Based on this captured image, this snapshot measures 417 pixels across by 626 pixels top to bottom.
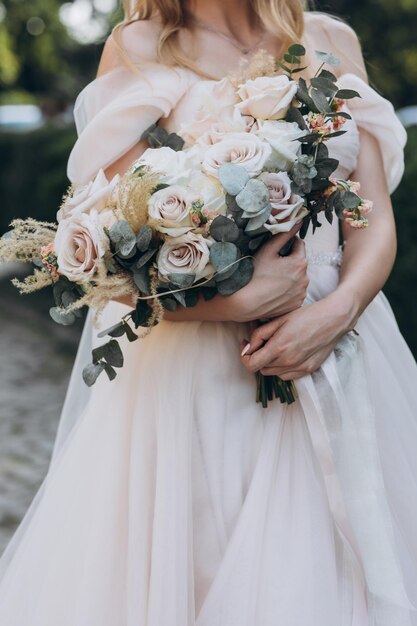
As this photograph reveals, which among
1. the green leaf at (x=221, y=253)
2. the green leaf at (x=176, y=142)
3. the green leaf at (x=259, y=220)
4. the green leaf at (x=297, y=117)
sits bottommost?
the green leaf at (x=221, y=253)

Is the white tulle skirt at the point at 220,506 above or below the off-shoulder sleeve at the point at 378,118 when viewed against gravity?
below

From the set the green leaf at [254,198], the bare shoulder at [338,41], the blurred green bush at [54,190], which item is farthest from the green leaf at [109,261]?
the blurred green bush at [54,190]

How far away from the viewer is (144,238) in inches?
84.1

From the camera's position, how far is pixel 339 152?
2686 millimetres

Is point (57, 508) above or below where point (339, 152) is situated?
below

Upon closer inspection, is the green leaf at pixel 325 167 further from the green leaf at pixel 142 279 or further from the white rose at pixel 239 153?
the green leaf at pixel 142 279

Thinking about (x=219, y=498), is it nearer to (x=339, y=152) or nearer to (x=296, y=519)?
(x=296, y=519)

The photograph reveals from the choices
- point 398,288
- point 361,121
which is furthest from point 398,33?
point 361,121

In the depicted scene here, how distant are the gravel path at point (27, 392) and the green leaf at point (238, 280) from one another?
2633mm

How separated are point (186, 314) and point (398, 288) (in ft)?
11.1

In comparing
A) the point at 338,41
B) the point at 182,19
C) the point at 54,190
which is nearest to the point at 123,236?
the point at 182,19

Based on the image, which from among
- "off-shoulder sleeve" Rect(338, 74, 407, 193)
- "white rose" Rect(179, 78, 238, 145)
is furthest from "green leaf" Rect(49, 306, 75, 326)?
"off-shoulder sleeve" Rect(338, 74, 407, 193)

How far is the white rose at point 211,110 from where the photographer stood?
2.41 metres

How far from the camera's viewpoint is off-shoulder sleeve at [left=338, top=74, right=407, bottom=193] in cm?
278
